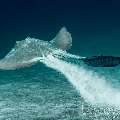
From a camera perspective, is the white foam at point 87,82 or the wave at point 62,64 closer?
the wave at point 62,64

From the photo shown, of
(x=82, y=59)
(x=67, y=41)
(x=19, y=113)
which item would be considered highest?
(x=67, y=41)

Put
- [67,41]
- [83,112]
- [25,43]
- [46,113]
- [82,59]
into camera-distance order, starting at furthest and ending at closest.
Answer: [46,113], [83,112], [67,41], [25,43], [82,59]

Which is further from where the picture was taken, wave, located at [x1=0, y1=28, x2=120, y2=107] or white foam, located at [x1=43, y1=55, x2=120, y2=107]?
white foam, located at [x1=43, y1=55, x2=120, y2=107]

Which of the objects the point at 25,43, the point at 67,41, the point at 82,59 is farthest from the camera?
the point at 67,41

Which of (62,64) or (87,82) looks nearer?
(62,64)

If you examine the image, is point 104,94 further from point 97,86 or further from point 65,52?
point 65,52

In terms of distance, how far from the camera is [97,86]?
51.0 m

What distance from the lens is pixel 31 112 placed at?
73312 mm

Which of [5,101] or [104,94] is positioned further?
[5,101]

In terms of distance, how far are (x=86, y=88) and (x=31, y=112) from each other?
22.7m

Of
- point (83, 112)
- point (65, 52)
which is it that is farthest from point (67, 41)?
point (83, 112)

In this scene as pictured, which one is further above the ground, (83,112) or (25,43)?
(25,43)

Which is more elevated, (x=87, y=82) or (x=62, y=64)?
(x=62, y=64)

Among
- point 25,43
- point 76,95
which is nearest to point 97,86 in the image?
point 25,43
